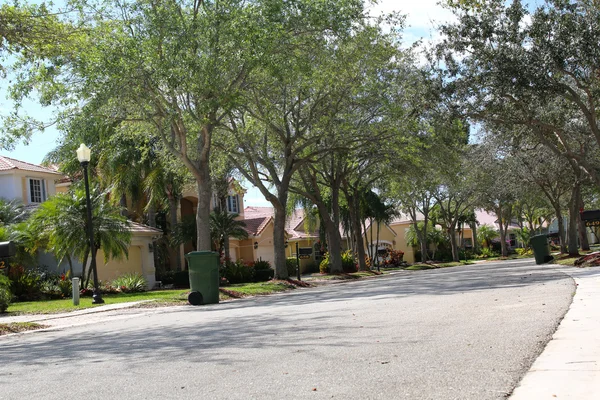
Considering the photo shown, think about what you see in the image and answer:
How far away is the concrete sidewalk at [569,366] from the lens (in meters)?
5.41

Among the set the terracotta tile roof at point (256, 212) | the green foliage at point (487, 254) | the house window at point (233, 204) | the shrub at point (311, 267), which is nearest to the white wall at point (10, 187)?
the house window at point (233, 204)

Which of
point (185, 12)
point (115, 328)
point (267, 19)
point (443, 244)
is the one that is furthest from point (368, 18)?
point (443, 244)

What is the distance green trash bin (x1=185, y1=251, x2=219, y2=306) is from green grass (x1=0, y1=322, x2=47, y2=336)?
15.9 ft

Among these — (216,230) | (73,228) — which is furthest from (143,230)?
(73,228)

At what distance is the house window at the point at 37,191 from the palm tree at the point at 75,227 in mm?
8656

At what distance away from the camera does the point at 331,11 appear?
21578mm

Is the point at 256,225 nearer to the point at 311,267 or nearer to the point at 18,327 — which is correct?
the point at 311,267

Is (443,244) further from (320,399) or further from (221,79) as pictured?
(320,399)

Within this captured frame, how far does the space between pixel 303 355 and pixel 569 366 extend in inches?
112

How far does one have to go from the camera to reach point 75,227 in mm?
29000

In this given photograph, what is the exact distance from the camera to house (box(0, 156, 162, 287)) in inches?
1344

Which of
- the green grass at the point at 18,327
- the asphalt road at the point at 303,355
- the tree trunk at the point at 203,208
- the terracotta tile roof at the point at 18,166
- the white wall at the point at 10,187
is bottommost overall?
the asphalt road at the point at 303,355

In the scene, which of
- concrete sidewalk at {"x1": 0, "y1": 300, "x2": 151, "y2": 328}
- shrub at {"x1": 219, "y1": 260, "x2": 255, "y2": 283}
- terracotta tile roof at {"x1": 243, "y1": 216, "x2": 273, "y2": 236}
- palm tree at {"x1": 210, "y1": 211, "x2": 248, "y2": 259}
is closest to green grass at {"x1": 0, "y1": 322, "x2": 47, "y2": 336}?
concrete sidewalk at {"x1": 0, "y1": 300, "x2": 151, "y2": 328}

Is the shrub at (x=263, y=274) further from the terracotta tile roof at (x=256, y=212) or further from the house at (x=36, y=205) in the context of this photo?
the terracotta tile roof at (x=256, y=212)
